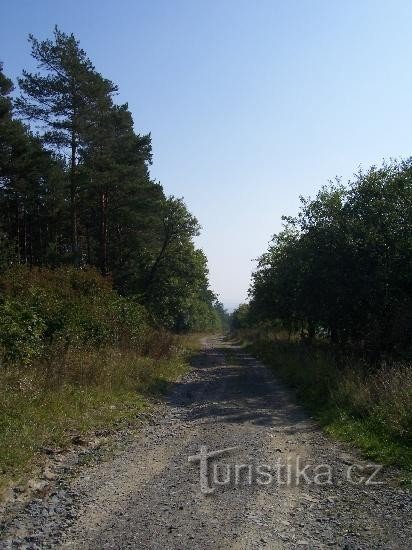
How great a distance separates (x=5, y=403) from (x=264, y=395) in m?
7.95

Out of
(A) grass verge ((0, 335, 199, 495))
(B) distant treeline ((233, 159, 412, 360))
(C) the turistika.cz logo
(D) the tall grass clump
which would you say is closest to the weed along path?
(C) the turistika.cz logo

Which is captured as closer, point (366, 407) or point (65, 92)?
point (366, 407)

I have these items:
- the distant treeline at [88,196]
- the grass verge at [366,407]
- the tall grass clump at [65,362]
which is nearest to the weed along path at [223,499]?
the grass verge at [366,407]

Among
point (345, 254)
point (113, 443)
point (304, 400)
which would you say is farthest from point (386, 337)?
point (113, 443)

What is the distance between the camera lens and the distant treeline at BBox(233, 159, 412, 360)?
54.5 feet

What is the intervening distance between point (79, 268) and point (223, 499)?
65.7ft

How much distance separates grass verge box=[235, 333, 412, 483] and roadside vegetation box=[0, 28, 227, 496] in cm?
428

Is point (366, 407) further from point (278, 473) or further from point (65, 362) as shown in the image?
point (65, 362)

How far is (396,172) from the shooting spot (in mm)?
18500

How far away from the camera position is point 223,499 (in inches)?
233

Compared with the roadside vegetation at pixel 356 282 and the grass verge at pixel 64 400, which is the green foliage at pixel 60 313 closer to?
the grass verge at pixel 64 400

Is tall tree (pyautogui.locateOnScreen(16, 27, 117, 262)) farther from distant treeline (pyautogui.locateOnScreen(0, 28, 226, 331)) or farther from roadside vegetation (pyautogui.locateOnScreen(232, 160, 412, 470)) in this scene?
roadside vegetation (pyautogui.locateOnScreen(232, 160, 412, 470))

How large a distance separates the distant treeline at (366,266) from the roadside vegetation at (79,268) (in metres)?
6.20

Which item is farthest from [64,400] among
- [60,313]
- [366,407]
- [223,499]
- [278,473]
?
[366,407]
